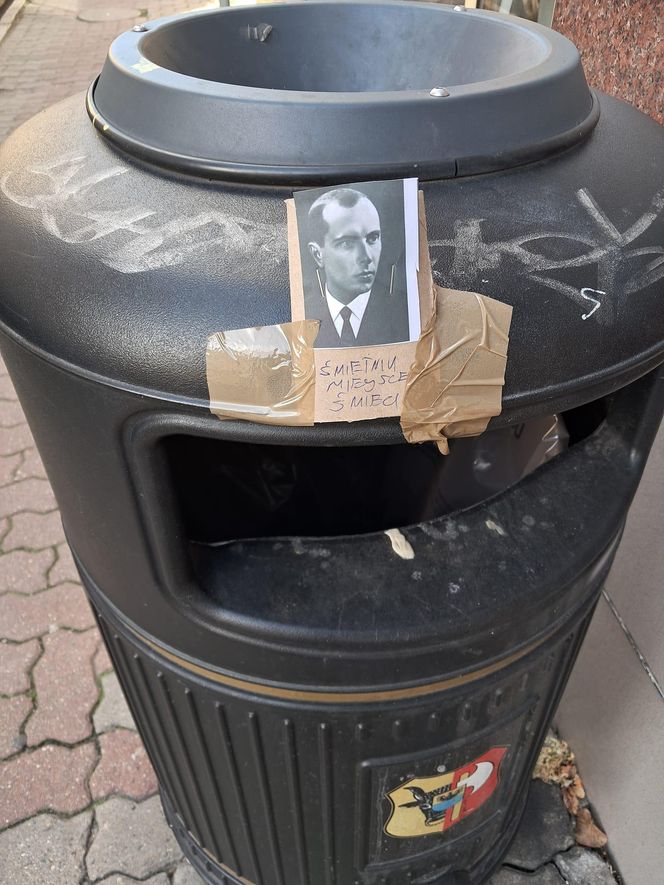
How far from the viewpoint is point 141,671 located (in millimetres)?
948

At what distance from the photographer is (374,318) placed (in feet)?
1.93

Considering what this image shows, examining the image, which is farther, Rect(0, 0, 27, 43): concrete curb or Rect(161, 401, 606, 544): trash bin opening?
Rect(0, 0, 27, 43): concrete curb

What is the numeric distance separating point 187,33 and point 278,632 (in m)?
0.80

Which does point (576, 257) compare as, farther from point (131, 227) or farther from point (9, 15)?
point (9, 15)

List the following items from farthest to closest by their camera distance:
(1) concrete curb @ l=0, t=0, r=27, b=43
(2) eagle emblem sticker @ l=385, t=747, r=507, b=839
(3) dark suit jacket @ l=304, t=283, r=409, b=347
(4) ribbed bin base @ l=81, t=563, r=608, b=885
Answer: (1) concrete curb @ l=0, t=0, r=27, b=43, (2) eagle emblem sticker @ l=385, t=747, r=507, b=839, (4) ribbed bin base @ l=81, t=563, r=608, b=885, (3) dark suit jacket @ l=304, t=283, r=409, b=347

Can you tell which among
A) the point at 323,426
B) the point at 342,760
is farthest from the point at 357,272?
the point at 342,760

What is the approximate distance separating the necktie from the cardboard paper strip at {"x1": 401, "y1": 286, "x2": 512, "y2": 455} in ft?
0.19

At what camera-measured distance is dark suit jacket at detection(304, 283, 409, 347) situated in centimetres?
59

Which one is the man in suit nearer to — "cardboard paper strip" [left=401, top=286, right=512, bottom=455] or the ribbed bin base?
"cardboard paper strip" [left=401, top=286, right=512, bottom=455]

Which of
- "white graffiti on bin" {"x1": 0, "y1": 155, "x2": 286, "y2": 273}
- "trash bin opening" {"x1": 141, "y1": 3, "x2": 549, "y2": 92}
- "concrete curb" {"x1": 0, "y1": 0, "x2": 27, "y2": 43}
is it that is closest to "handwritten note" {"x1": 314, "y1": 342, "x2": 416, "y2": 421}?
"white graffiti on bin" {"x1": 0, "y1": 155, "x2": 286, "y2": 273}

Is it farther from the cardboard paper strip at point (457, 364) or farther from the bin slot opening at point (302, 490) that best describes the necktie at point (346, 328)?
the bin slot opening at point (302, 490)

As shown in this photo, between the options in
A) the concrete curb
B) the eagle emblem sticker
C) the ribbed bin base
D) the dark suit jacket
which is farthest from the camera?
the concrete curb

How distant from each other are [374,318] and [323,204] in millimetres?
107

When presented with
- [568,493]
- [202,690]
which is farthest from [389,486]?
[202,690]
